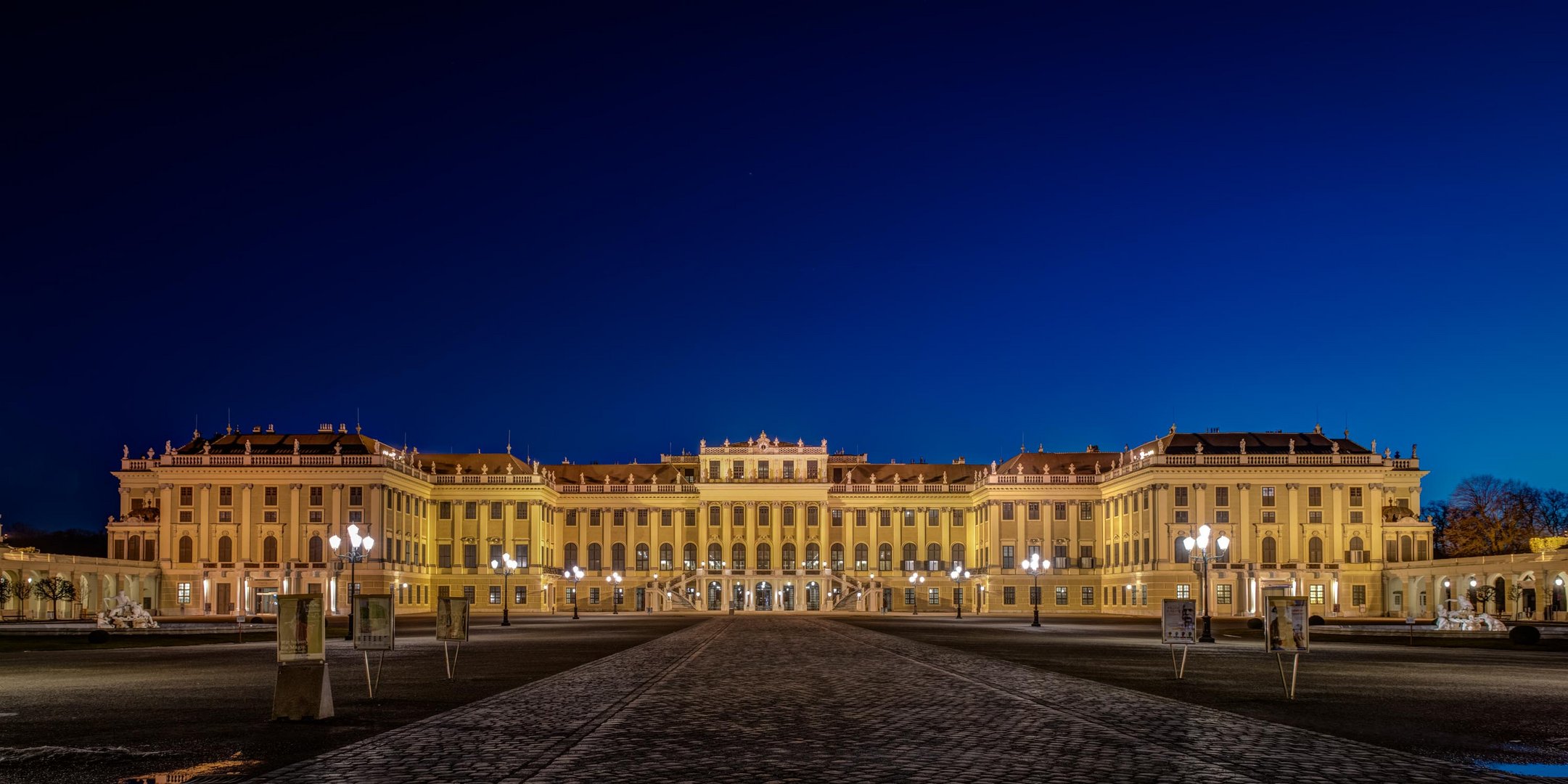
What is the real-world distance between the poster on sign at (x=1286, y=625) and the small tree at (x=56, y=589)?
83.3 m

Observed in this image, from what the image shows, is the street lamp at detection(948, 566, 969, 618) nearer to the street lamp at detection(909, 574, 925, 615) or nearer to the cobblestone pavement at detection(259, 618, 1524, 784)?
the street lamp at detection(909, 574, 925, 615)

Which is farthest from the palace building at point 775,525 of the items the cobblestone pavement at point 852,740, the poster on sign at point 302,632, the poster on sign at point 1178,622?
the poster on sign at point 302,632

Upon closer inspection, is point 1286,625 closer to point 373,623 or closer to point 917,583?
point 373,623

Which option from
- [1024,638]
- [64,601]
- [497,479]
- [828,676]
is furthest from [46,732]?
[497,479]

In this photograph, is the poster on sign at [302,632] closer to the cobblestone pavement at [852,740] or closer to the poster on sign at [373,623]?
the cobblestone pavement at [852,740]

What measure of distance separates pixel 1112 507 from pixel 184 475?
7184 centimetres

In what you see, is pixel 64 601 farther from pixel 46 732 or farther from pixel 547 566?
pixel 46 732

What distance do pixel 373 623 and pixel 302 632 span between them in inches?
229

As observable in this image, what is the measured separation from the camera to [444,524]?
12862cm

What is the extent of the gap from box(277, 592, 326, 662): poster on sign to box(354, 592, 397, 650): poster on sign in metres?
4.85

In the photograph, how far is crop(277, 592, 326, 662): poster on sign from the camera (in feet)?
65.7

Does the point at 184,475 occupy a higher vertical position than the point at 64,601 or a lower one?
higher

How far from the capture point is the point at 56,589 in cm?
9512

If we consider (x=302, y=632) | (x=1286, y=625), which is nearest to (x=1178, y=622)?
(x=1286, y=625)
